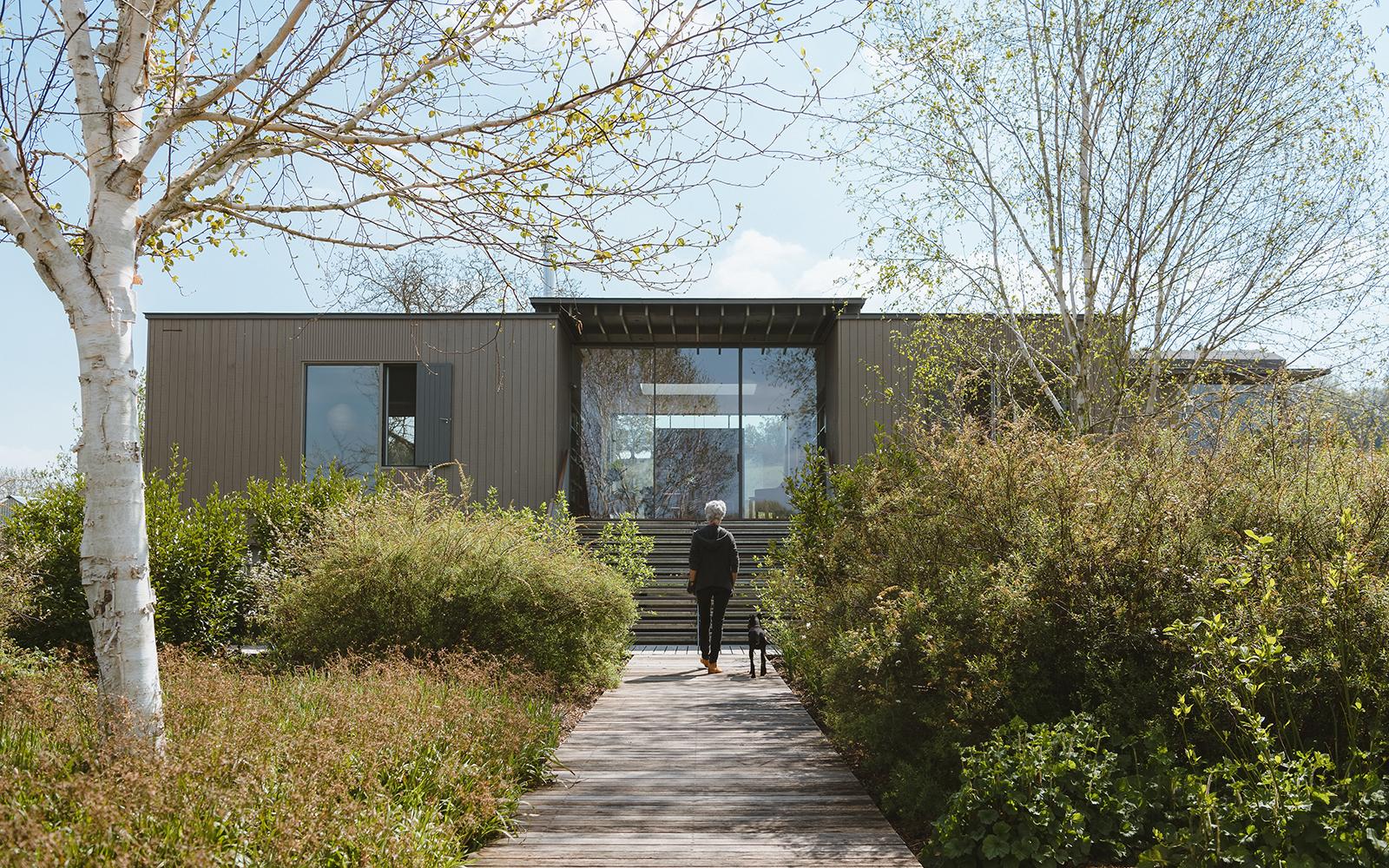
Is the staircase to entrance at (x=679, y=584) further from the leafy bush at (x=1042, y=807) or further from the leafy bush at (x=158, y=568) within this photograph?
the leafy bush at (x=1042, y=807)

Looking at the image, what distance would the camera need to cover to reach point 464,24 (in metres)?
4.59

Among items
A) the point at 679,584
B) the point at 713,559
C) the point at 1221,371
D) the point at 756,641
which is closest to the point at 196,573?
the point at 713,559

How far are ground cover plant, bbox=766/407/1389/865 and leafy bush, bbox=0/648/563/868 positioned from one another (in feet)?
5.90

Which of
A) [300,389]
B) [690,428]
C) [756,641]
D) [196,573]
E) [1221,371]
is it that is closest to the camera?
[196,573]

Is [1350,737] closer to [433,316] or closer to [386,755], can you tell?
[386,755]

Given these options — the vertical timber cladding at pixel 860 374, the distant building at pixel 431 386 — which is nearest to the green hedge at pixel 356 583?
the distant building at pixel 431 386

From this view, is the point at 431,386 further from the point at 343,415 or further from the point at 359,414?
the point at 343,415

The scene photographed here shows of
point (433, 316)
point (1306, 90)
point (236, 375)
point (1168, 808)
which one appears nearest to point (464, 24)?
point (1168, 808)

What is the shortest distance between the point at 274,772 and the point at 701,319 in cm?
1231

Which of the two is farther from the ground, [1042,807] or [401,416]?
[401,416]

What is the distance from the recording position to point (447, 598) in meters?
6.89

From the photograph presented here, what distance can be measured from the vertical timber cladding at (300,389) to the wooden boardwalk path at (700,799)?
823 cm

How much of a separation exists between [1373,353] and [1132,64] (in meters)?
3.78

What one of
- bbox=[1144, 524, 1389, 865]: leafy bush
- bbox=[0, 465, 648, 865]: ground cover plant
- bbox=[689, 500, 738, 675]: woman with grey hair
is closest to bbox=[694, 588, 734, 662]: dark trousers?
bbox=[689, 500, 738, 675]: woman with grey hair
